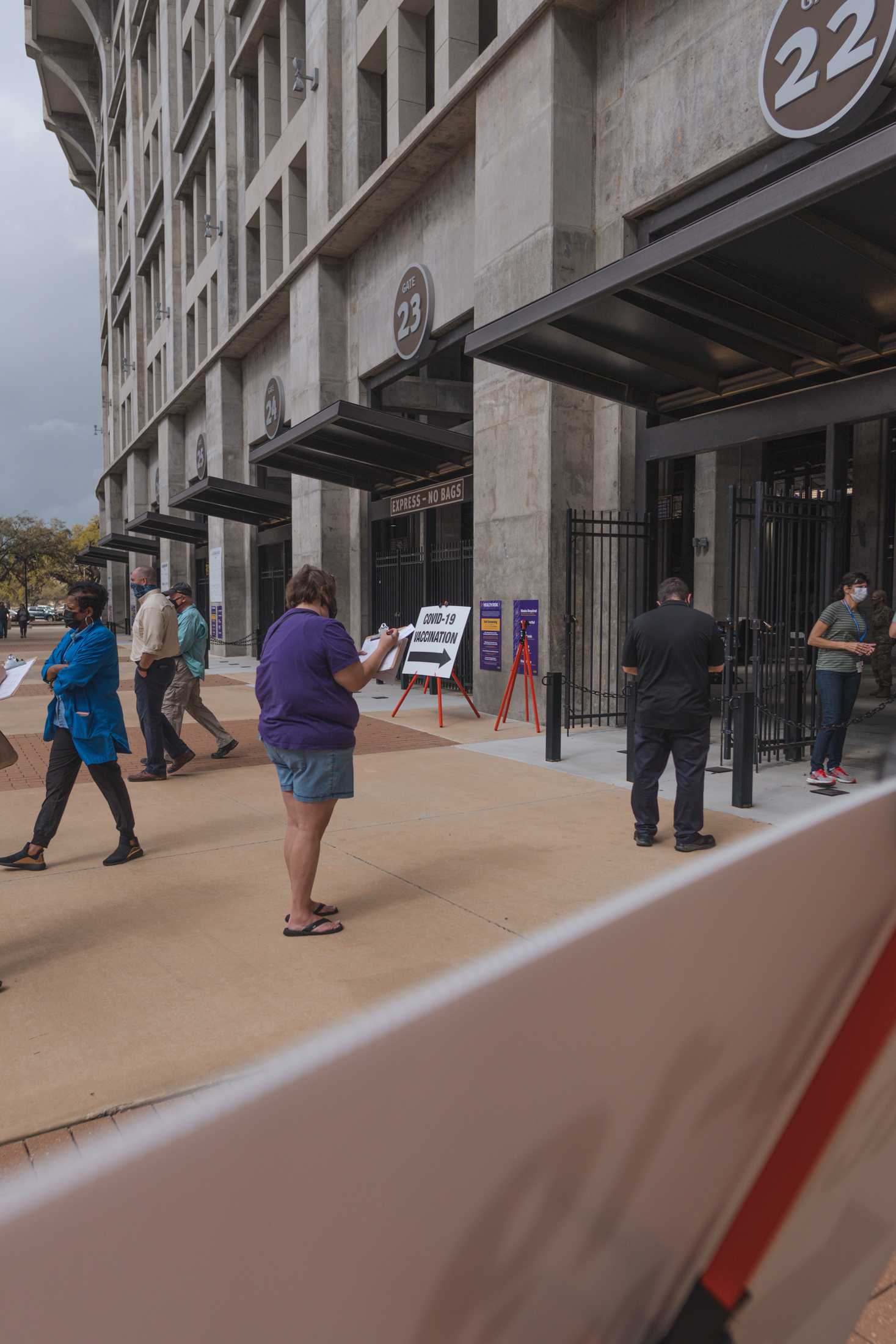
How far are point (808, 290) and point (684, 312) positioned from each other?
1124 mm

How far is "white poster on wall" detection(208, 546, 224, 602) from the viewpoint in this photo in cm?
2658

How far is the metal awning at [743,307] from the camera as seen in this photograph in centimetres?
Answer: 665

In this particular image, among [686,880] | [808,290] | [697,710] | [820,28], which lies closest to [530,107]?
[820,28]

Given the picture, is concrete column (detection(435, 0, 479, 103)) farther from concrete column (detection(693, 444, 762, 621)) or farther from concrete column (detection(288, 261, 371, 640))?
concrete column (detection(693, 444, 762, 621))

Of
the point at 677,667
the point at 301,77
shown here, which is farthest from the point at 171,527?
the point at 677,667

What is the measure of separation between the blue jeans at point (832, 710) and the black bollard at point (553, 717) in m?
2.52

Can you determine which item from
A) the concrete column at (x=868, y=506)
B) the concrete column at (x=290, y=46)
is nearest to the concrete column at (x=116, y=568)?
the concrete column at (x=290, y=46)

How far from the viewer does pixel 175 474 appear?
116 ft

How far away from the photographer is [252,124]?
83.0 feet

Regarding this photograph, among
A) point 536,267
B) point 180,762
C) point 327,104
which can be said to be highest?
point 327,104

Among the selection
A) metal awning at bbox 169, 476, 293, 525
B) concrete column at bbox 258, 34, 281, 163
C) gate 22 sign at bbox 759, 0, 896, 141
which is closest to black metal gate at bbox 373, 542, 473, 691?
metal awning at bbox 169, 476, 293, 525

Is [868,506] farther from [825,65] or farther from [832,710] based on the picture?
[832,710]

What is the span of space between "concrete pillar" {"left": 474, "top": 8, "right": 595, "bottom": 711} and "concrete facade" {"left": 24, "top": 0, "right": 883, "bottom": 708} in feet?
0.12

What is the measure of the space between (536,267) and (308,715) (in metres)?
9.32
